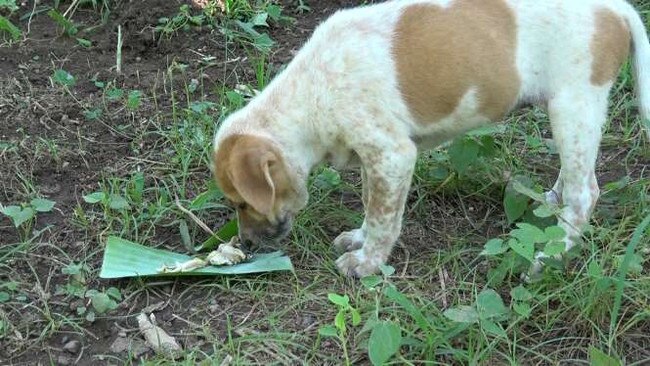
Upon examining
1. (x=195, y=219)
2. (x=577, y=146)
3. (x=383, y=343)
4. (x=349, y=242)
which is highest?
(x=577, y=146)

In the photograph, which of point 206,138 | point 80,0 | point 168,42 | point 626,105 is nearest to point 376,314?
point 206,138

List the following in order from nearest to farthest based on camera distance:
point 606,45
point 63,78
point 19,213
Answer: point 606,45 < point 19,213 < point 63,78

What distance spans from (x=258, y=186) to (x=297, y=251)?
0.72m

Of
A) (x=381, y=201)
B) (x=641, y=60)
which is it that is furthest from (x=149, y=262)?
(x=641, y=60)

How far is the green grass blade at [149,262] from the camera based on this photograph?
4449mm

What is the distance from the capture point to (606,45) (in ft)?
14.0

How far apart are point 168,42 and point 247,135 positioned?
2527mm

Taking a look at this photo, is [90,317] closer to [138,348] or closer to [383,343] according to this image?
[138,348]

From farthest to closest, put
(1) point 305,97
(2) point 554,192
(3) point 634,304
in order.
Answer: (2) point 554,192, (1) point 305,97, (3) point 634,304

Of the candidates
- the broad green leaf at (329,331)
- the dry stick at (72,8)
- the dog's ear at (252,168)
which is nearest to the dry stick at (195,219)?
the dog's ear at (252,168)

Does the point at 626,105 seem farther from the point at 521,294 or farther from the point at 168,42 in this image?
the point at 168,42

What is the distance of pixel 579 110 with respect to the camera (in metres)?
4.30

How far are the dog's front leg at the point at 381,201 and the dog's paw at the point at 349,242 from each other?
0.09 metres

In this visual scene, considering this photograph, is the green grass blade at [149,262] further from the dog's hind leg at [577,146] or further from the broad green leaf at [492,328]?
the dog's hind leg at [577,146]
